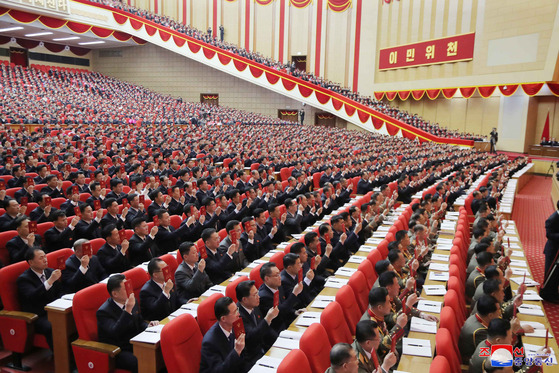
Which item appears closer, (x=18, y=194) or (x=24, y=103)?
(x=18, y=194)

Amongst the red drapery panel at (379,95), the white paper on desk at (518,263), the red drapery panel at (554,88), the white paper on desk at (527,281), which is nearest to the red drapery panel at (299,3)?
the red drapery panel at (379,95)

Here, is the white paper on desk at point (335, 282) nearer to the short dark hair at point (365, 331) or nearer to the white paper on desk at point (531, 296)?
the short dark hair at point (365, 331)

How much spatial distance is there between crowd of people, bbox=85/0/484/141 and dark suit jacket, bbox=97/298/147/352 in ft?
58.0

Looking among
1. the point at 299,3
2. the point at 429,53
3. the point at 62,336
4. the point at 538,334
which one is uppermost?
the point at 299,3

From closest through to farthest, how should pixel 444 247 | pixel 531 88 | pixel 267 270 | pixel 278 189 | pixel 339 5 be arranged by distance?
1. pixel 267 270
2. pixel 444 247
3. pixel 278 189
4. pixel 531 88
5. pixel 339 5

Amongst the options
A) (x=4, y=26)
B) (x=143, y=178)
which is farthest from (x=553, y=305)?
(x=4, y=26)

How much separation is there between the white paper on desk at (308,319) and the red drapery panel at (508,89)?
16.8 metres

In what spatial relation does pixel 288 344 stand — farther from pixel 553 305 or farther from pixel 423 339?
pixel 553 305

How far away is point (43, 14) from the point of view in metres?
20.7

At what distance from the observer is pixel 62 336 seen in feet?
10.3

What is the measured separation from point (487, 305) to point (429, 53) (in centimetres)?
2029

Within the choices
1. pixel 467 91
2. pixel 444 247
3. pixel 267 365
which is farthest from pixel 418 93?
pixel 267 365

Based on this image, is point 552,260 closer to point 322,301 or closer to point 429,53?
point 322,301

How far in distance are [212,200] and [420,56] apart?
18.8 m
